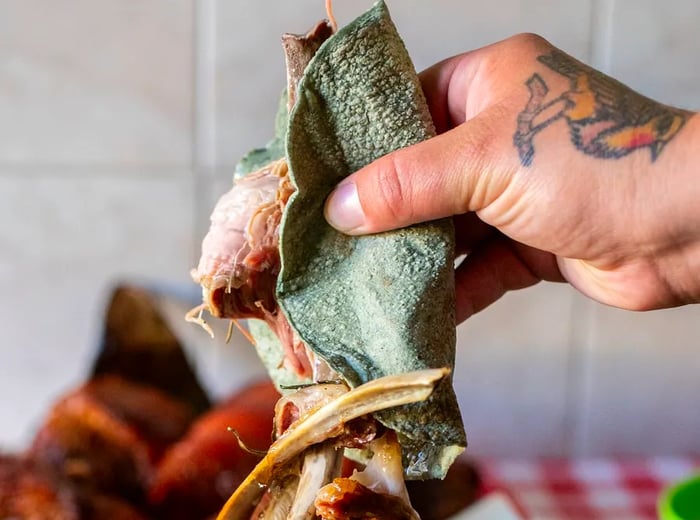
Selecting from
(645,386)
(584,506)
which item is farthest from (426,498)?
(645,386)

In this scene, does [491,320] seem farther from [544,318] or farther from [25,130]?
[25,130]

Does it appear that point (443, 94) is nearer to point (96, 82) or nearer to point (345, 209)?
point (345, 209)

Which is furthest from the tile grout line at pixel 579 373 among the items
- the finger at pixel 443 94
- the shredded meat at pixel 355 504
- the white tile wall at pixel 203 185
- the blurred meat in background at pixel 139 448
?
the shredded meat at pixel 355 504

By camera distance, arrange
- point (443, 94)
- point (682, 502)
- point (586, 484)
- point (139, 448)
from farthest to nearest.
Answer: point (586, 484) → point (139, 448) → point (682, 502) → point (443, 94)

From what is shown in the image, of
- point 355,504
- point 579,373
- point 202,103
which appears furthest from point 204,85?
point 355,504

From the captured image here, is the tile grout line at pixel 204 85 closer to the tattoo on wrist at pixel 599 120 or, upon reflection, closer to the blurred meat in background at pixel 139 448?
the blurred meat in background at pixel 139 448

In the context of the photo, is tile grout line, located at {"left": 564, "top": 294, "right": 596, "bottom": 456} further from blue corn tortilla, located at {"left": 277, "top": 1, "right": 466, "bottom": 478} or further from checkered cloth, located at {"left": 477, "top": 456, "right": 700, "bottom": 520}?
blue corn tortilla, located at {"left": 277, "top": 1, "right": 466, "bottom": 478}

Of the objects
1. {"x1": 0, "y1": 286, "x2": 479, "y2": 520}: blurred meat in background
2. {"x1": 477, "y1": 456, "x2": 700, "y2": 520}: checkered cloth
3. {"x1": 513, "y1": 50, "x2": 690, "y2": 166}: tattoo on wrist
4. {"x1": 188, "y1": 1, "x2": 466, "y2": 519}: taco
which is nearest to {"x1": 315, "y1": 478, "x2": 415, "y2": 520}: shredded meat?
{"x1": 188, "y1": 1, "x2": 466, "y2": 519}: taco
